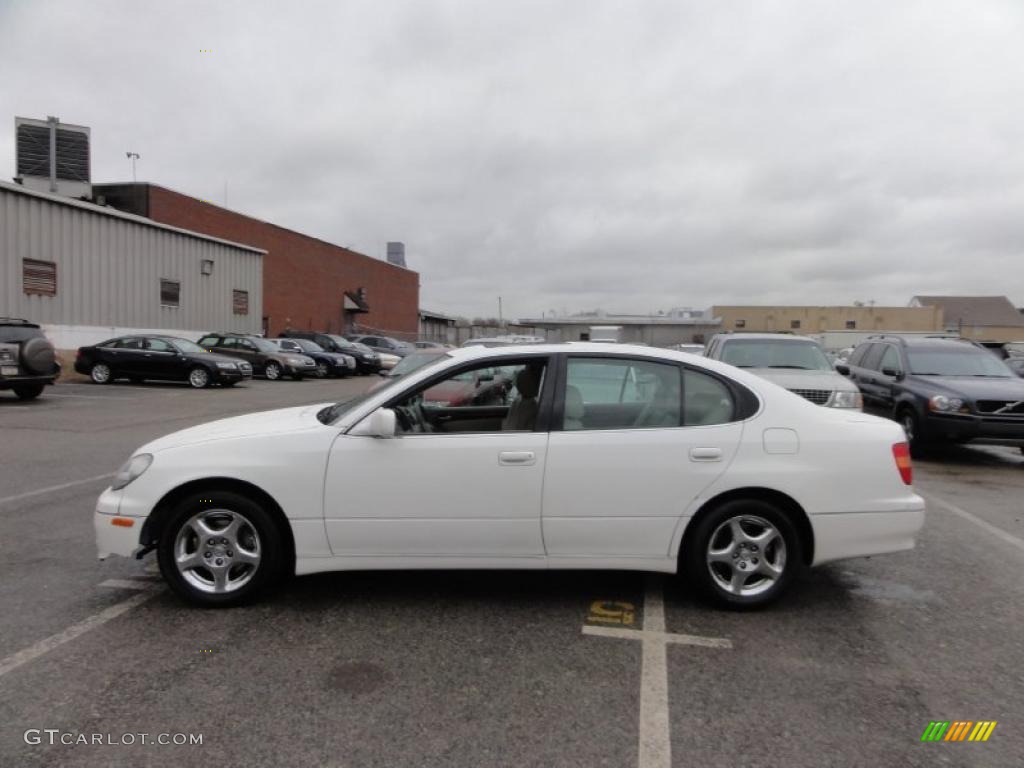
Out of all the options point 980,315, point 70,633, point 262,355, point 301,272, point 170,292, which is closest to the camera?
point 70,633

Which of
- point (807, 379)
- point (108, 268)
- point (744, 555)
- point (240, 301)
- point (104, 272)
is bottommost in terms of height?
point (744, 555)

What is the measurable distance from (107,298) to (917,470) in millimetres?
23352

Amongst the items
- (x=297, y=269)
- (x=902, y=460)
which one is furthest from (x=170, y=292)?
(x=902, y=460)

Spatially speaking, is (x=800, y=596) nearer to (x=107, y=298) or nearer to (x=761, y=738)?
(x=761, y=738)

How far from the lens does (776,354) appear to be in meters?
10.1

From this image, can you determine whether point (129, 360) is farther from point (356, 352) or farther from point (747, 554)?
point (747, 554)

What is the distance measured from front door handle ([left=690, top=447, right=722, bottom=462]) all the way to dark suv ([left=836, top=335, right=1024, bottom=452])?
6.73 meters

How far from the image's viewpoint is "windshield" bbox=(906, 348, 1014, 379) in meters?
9.88

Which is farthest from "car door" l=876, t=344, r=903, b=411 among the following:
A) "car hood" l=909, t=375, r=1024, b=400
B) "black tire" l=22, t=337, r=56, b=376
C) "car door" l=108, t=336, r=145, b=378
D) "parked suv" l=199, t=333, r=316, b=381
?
"parked suv" l=199, t=333, r=316, b=381

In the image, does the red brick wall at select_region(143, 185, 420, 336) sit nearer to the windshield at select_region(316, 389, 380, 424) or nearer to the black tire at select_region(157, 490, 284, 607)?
the windshield at select_region(316, 389, 380, 424)

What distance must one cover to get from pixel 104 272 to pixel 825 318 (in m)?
72.2

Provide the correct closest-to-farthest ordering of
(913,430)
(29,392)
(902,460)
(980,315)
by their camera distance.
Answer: (902,460), (913,430), (29,392), (980,315)

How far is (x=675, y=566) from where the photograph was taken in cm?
378

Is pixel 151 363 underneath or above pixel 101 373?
above
